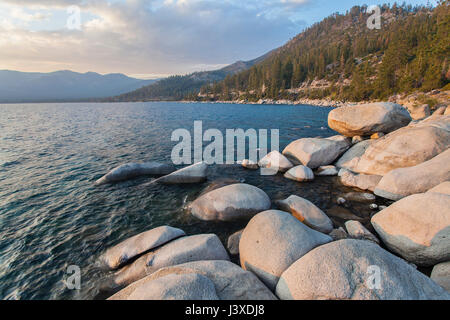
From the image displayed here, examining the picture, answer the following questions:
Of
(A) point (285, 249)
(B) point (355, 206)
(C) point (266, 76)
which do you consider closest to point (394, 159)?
(B) point (355, 206)

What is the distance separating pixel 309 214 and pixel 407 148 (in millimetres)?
7955

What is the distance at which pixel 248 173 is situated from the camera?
567 inches

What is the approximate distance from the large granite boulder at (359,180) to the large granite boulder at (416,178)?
38.3 inches

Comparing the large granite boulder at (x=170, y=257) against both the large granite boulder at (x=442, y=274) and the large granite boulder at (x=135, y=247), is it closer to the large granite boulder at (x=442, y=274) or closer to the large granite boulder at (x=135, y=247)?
the large granite boulder at (x=135, y=247)

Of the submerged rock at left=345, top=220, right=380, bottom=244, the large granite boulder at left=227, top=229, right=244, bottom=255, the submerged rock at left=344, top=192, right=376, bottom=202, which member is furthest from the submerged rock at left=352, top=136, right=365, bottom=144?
the large granite boulder at left=227, top=229, right=244, bottom=255

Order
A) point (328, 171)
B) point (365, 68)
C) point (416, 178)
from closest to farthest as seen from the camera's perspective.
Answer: point (416, 178)
point (328, 171)
point (365, 68)

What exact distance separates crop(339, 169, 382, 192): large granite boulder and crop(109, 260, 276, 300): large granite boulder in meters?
10.0

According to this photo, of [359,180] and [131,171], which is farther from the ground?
[131,171]

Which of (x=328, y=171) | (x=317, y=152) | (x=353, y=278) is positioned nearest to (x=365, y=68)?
(x=317, y=152)

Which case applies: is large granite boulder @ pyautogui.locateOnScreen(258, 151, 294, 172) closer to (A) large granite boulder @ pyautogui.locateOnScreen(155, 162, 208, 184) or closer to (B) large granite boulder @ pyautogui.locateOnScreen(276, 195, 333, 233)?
(A) large granite boulder @ pyautogui.locateOnScreen(155, 162, 208, 184)

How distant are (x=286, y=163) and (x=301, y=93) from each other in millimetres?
114961

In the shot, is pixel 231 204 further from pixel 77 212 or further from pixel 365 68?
pixel 365 68

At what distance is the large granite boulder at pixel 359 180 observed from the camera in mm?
11127

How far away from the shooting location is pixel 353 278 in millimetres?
4168
